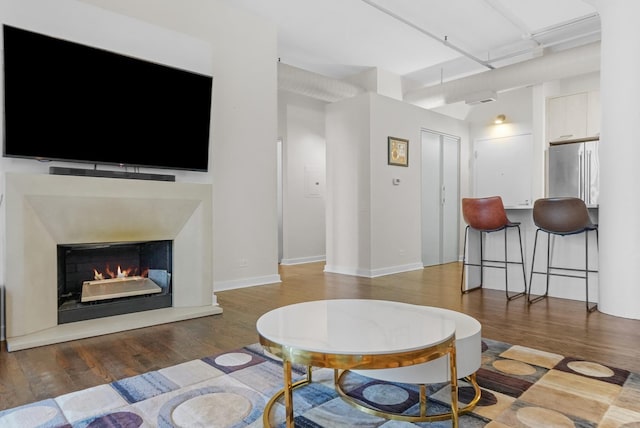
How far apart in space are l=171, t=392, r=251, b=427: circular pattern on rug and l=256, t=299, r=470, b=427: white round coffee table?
137mm

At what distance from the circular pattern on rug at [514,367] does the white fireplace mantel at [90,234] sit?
224 cm

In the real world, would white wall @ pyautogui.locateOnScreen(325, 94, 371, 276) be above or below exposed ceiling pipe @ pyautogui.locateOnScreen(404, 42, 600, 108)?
below

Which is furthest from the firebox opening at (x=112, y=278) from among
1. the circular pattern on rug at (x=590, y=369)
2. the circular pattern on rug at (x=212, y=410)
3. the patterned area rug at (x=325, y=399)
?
the circular pattern on rug at (x=590, y=369)

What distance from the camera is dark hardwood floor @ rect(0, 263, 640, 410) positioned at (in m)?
2.14

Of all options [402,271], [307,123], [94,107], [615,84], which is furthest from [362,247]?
[94,107]

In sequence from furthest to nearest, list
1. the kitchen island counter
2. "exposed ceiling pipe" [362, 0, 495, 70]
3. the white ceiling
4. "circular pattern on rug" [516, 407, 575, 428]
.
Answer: the white ceiling
"exposed ceiling pipe" [362, 0, 495, 70]
the kitchen island counter
"circular pattern on rug" [516, 407, 575, 428]

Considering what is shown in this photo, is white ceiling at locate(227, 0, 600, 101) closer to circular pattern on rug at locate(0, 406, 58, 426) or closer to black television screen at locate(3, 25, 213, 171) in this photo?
black television screen at locate(3, 25, 213, 171)

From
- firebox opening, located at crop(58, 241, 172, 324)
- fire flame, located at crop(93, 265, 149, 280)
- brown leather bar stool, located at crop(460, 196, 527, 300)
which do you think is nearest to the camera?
firebox opening, located at crop(58, 241, 172, 324)

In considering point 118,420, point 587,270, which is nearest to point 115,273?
point 118,420

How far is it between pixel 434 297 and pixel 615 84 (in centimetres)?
247

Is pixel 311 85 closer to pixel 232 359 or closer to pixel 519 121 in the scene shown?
pixel 519 121

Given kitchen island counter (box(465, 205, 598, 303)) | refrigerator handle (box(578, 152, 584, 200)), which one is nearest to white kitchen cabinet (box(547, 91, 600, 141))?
refrigerator handle (box(578, 152, 584, 200))

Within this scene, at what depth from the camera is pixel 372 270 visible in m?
5.45

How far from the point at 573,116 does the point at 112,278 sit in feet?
21.2
